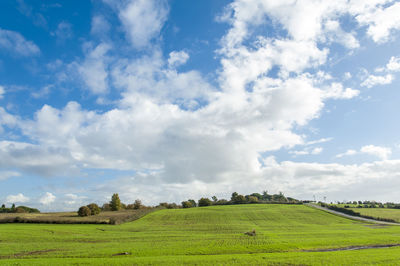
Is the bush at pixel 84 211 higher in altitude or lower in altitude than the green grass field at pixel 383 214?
higher

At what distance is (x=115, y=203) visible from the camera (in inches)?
5012

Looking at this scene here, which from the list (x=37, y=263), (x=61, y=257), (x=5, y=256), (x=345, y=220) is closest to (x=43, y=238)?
(x=5, y=256)

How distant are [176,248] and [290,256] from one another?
1479 centimetres

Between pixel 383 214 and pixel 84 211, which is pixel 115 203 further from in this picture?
pixel 383 214

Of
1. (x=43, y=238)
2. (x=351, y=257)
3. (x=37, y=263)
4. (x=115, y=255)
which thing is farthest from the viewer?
(x=43, y=238)

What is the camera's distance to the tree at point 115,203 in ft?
415

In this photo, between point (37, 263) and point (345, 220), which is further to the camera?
point (345, 220)

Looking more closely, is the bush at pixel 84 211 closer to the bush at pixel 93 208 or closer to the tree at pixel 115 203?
the bush at pixel 93 208

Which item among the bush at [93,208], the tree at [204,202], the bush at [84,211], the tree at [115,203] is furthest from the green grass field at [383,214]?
the tree at [115,203]

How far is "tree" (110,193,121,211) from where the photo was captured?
415 ft

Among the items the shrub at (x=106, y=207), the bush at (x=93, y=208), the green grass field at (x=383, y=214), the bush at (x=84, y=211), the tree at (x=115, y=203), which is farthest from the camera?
the shrub at (x=106, y=207)

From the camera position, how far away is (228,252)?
3344 cm

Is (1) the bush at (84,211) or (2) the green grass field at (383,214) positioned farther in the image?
(2) the green grass field at (383,214)

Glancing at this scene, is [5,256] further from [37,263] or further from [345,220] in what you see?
[345,220]
